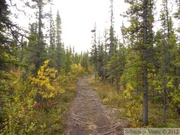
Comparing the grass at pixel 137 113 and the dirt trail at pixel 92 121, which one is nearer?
the dirt trail at pixel 92 121

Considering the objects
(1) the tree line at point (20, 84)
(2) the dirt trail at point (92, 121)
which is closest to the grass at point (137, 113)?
(2) the dirt trail at point (92, 121)

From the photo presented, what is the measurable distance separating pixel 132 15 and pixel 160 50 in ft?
11.5

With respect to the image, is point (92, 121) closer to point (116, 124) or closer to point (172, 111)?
point (116, 124)

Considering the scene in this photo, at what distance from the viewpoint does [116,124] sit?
1281 cm

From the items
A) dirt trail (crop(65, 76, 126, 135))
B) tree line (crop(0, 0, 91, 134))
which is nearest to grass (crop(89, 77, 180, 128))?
dirt trail (crop(65, 76, 126, 135))

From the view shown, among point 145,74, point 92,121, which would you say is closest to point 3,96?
point 92,121

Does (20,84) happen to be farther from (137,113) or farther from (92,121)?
(137,113)

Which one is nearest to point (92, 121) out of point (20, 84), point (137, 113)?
point (137, 113)

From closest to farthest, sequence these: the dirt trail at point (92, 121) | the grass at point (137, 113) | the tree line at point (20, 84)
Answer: the tree line at point (20, 84)
the dirt trail at point (92, 121)
the grass at point (137, 113)

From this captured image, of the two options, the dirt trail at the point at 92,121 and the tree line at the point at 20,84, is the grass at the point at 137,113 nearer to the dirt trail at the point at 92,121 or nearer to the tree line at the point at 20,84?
the dirt trail at the point at 92,121

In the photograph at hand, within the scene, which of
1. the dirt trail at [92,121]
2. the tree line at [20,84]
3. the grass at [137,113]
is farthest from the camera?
the grass at [137,113]

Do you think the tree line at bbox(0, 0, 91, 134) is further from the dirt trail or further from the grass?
the grass

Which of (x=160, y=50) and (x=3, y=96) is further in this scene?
(x=160, y=50)

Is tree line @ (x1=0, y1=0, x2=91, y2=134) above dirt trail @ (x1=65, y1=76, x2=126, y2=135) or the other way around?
above
